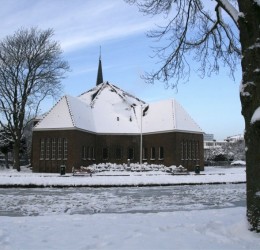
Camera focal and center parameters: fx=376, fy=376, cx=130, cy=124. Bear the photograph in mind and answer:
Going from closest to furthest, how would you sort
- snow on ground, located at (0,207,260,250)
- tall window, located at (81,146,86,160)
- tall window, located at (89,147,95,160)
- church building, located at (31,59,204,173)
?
snow on ground, located at (0,207,260,250)
church building, located at (31,59,204,173)
tall window, located at (81,146,86,160)
tall window, located at (89,147,95,160)

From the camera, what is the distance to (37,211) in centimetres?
1293

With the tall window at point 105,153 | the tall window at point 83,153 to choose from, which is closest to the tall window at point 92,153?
the tall window at point 105,153

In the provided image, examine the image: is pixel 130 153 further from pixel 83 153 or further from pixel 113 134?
pixel 83 153

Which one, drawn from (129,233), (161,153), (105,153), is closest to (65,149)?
(105,153)

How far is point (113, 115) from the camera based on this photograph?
50.6 metres

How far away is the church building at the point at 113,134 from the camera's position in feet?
143

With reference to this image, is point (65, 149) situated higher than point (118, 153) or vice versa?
point (65, 149)

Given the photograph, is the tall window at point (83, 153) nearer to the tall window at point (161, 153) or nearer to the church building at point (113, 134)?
the church building at point (113, 134)

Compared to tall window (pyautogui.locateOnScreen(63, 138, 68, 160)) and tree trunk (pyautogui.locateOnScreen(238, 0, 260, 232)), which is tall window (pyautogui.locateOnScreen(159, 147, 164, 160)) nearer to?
tall window (pyautogui.locateOnScreen(63, 138, 68, 160))

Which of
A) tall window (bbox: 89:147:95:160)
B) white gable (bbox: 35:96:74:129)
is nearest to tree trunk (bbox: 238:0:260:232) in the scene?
white gable (bbox: 35:96:74:129)

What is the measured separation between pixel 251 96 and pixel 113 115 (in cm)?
4361

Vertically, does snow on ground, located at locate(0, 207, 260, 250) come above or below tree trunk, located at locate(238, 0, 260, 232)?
below

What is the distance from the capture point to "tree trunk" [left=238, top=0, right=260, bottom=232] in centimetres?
702

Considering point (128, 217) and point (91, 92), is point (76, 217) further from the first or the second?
point (91, 92)
